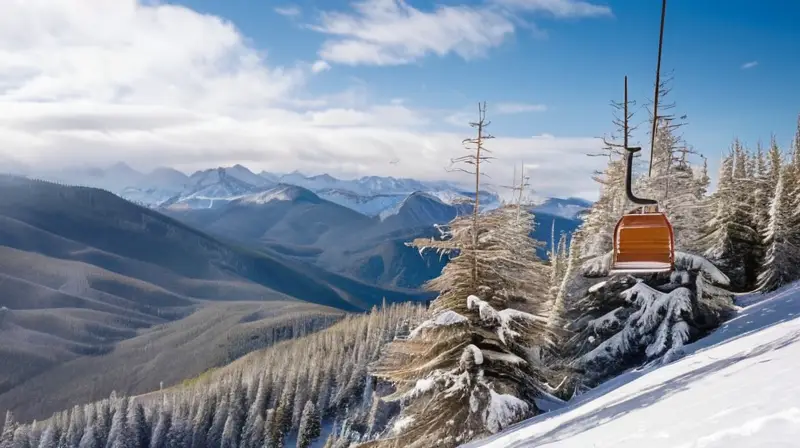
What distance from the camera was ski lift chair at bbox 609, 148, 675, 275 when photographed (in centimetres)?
1060

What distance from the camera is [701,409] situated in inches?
350

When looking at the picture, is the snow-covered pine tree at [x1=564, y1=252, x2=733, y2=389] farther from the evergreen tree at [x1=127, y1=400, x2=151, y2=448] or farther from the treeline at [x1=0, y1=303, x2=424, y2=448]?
the evergreen tree at [x1=127, y1=400, x2=151, y2=448]

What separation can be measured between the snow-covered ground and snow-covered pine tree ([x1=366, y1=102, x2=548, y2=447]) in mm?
1174

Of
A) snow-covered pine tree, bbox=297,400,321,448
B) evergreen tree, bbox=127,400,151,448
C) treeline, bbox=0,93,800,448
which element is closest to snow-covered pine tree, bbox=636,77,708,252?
treeline, bbox=0,93,800,448

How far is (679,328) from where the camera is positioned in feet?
69.5

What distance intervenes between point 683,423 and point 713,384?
9.43 ft

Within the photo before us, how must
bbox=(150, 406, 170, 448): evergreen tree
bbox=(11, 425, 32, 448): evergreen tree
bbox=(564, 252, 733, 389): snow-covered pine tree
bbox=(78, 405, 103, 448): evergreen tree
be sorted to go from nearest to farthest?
bbox=(564, 252, 733, 389): snow-covered pine tree → bbox=(78, 405, 103, 448): evergreen tree → bbox=(150, 406, 170, 448): evergreen tree → bbox=(11, 425, 32, 448): evergreen tree

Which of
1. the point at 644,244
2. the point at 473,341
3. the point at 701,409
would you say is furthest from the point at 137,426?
the point at 701,409

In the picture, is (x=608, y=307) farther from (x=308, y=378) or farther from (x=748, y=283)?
(x=308, y=378)

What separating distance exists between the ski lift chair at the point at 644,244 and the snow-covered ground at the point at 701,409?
2.42m

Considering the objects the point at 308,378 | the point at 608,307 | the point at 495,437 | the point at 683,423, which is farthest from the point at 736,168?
the point at 308,378

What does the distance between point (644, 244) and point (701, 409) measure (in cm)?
321

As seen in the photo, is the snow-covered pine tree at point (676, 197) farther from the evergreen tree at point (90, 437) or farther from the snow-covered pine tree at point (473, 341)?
the evergreen tree at point (90, 437)

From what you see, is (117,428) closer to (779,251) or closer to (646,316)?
(646,316)
